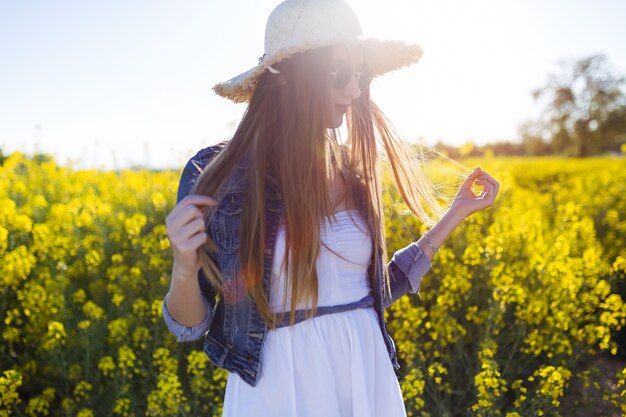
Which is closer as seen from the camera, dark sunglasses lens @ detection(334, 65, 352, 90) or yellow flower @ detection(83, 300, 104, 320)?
dark sunglasses lens @ detection(334, 65, 352, 90)

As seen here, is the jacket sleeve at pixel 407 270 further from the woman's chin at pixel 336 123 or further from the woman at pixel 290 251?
the woman's chin at pixel 336 123

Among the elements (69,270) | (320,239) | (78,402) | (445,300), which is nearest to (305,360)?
(320,239)

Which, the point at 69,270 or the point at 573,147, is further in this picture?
the point at 573,147

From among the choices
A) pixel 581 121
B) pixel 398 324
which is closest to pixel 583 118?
pixel 581 121

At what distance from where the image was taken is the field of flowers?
9.31ft

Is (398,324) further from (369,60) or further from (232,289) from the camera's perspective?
(232,289)

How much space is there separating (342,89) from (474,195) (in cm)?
52

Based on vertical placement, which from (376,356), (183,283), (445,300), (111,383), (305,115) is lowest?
(111,383)

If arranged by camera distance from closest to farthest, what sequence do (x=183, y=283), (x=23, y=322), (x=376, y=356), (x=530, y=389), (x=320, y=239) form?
(x=183, y=283) < (x=320, y=239) < (x=376, y=356) < (x=530, y=389) < (x=23, y=322)

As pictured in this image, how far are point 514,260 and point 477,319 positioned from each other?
0.62 meters

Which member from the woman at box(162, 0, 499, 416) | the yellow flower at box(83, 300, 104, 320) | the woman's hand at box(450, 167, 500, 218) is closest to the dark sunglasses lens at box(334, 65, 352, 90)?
the woman at box(162, 0, 499, 416)

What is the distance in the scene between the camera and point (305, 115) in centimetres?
142

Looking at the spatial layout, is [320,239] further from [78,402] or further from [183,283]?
[78,402]

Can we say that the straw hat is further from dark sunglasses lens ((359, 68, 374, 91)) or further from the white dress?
the white dress
